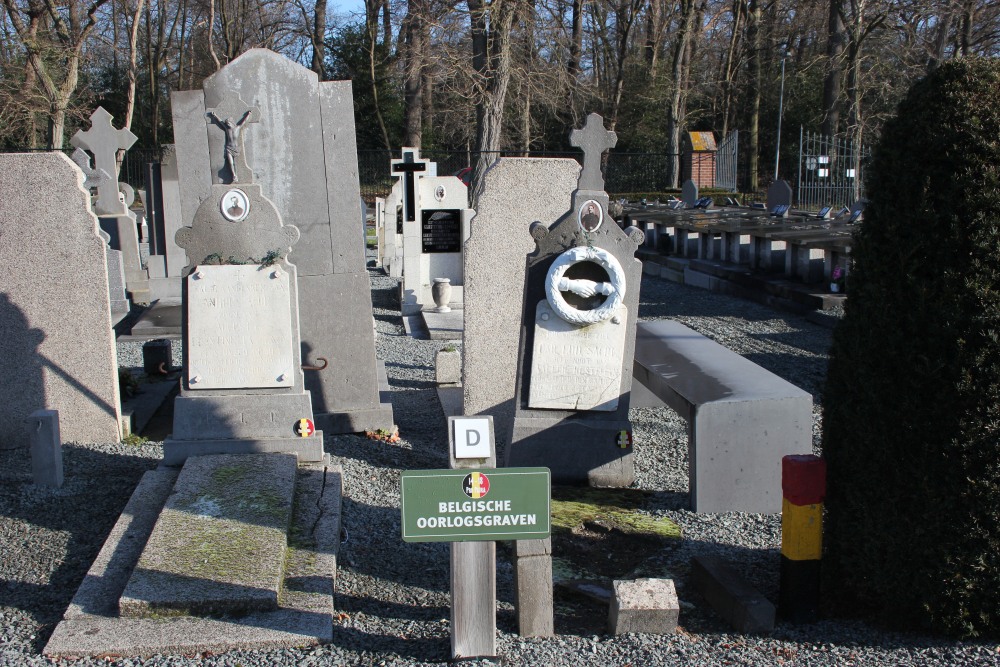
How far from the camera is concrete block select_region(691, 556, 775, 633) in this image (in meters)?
→ 4.02

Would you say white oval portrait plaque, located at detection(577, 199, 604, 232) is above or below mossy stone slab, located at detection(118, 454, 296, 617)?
above

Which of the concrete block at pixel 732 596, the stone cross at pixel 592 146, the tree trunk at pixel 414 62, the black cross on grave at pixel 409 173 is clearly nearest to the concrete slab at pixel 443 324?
the black cross on grave at pixel 409 173

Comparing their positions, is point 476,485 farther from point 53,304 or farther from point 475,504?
point 53,304

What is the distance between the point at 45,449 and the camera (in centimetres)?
564

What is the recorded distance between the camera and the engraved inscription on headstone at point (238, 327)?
6.09m

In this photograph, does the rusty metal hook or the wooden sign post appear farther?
the rusty metal hook

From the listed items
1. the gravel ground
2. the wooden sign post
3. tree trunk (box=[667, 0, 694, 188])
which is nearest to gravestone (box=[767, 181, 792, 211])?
tree trunk (box=[667, 0, 694, 188])

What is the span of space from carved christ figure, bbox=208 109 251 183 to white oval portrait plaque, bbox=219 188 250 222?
0.12 m

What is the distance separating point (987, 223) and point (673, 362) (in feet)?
11.7

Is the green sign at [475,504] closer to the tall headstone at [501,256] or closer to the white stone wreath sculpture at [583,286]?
the white stone wreath sculpture at [583,286]

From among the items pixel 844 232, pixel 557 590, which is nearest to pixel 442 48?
pixel 844 232

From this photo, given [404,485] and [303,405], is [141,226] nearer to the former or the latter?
[303,405]

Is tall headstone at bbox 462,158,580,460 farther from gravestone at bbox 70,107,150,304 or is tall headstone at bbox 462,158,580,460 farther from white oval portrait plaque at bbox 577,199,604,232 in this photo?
gravestone at bbox 70,107,150,304

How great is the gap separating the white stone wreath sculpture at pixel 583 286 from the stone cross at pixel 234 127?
2074mm
